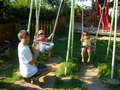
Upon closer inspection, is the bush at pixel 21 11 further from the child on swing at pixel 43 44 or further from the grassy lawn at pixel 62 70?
the child on swing at pixel 43 44

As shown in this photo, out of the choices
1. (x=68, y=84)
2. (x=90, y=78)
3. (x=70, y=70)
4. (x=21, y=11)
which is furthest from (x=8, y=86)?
(x=21, y=11)

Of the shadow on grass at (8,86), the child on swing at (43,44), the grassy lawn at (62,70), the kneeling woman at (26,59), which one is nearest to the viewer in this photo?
the kneeling woman at (26,59)

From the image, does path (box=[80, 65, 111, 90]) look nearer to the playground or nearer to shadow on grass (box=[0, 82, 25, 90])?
the playground

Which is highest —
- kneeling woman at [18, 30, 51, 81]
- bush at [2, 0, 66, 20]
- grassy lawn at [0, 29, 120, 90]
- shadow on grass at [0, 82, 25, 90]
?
bush at [2, 0, 66, 20]

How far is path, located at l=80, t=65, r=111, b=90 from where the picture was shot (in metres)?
3.91

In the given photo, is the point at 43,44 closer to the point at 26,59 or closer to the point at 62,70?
the point at 62,70

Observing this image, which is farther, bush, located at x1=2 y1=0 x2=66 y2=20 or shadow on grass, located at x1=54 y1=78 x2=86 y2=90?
bush, located at x1=2 y1=0 x2=66 y2=20

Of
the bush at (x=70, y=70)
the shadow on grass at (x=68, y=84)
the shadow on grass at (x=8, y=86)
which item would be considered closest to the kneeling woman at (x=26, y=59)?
the shadow on grass at (x=8, y=86)

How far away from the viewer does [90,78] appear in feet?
14.3

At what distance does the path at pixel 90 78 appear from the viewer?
3912 mm

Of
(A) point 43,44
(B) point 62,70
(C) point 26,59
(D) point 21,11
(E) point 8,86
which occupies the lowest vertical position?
(E) point 8,86

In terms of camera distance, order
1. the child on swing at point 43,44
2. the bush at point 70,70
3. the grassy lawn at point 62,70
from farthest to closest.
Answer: the child on swing at point 43,44
the bush at point 70,70
the grassy lawn at point 62,70

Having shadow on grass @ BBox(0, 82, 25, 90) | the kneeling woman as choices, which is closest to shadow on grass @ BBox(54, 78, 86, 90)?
the kneeling woman

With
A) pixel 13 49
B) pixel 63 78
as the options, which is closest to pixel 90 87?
pixel 63 78
